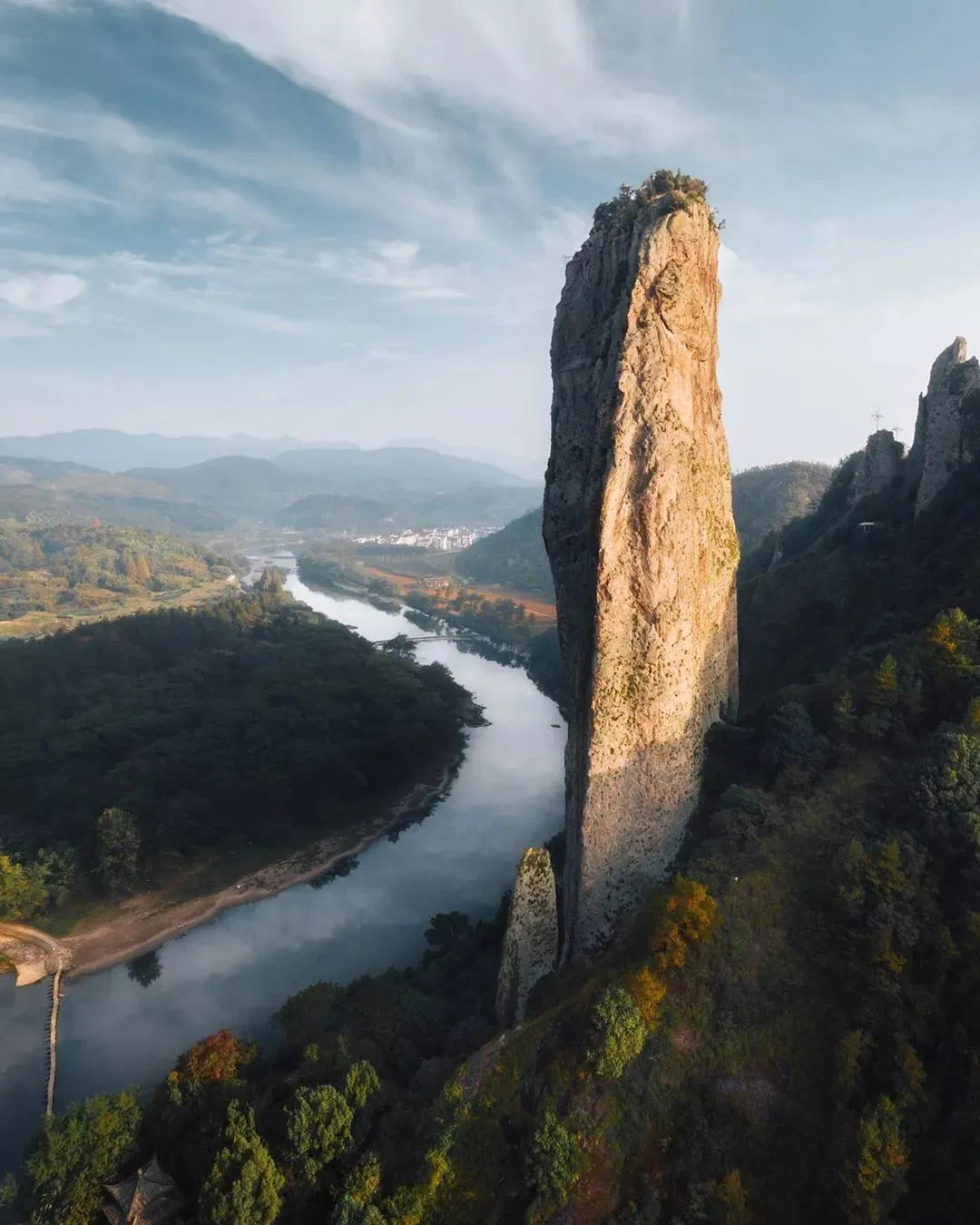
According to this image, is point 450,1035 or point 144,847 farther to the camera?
point 144,847

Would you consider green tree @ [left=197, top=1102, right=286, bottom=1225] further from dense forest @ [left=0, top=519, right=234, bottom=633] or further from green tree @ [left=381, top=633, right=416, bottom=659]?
dense forest @ [left=0, top=519, right=234, bottom=633]

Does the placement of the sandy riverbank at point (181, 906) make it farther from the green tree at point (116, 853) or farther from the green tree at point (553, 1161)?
the green tree at point (553, 1161)

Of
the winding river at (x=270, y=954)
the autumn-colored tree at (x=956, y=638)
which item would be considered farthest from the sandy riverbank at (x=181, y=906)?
the autumn-colored tree at (x=956, y=638)

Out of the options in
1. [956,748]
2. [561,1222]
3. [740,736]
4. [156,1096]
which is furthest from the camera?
[740,736]

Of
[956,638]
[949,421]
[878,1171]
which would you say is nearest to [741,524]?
[949,421]

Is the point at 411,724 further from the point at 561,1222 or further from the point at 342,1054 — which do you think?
the point at 561,1222

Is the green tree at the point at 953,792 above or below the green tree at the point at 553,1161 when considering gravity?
above

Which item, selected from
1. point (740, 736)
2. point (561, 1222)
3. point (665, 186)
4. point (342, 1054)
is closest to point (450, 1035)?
point (342, 1054)
